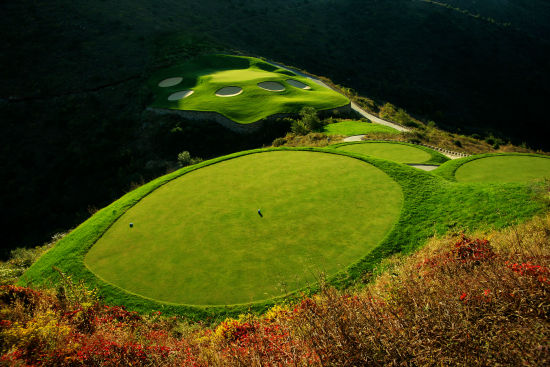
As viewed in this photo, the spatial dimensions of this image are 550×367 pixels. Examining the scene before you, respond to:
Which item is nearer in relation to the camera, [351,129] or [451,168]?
[451,168]

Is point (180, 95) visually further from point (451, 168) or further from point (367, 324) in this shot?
point (367, 324)

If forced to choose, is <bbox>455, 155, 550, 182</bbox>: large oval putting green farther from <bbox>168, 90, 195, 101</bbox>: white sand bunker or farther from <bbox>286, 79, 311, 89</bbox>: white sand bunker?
<bbox>168, 90, 195, 101</bbox>: white sand bunker

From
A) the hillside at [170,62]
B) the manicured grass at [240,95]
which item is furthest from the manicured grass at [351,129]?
the hillside at [170,62]

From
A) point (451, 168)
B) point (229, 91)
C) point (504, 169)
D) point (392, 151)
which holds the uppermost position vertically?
point (504, 169)

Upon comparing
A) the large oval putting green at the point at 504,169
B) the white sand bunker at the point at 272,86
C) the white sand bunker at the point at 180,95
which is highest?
the large oval putting green at the point at 504,169

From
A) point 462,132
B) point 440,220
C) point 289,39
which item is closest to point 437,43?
point 289,39

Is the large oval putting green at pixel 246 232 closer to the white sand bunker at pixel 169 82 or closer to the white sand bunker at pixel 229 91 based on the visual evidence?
the white sand bunker at pixel 229 91

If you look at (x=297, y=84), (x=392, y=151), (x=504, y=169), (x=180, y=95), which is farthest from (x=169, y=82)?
(x=504, y=169)

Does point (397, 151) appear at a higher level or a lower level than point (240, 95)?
higher
